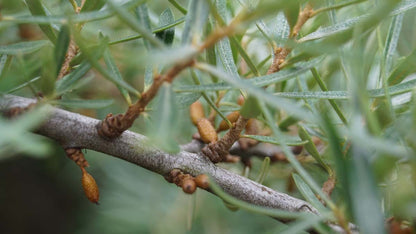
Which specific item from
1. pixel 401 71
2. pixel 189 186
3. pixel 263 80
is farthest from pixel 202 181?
pixel 401 71

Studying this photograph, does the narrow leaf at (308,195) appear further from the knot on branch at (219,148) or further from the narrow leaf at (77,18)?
the narrow leaf at (77,18)

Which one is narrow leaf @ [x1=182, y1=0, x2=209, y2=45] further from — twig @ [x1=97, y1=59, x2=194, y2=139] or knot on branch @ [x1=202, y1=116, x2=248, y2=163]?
knot on branch @ [x1=202, y1=116, x2=248, y2=163]

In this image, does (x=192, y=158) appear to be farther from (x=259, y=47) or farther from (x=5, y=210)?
(x=5, y=210)

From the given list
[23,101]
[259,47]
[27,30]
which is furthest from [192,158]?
[27,30]

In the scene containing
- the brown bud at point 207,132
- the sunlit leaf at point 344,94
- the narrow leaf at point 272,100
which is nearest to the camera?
the narrow leaf at point 272,100

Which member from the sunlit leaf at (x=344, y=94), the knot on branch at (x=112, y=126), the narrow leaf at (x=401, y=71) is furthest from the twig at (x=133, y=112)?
the narrow leaf at (x=401, y=71)

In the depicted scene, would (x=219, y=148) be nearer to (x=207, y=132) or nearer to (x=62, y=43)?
(x=207, y=132)
